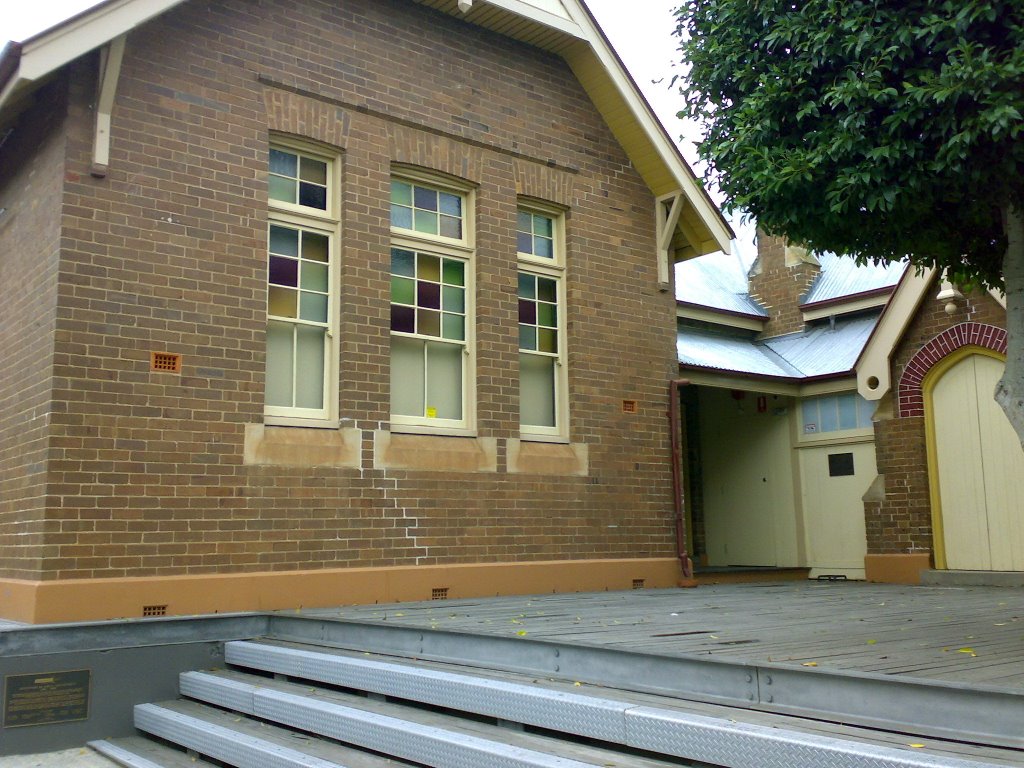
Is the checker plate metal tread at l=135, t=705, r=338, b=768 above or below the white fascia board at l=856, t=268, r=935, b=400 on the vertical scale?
below

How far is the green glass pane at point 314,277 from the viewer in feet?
31.9

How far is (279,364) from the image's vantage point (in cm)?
948

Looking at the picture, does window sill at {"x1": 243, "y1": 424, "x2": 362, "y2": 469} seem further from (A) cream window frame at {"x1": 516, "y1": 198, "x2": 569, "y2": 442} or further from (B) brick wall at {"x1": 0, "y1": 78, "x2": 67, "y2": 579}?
(A) cream window frame at {"x1": 516, "y1": 198, "x2": 569, "y2": 442}

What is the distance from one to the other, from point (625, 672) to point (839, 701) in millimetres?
1233

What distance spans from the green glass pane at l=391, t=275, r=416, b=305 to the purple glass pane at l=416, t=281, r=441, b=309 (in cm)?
6

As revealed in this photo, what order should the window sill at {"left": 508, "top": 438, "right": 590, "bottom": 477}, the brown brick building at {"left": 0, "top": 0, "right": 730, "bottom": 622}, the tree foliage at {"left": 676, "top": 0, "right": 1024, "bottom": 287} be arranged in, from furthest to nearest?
the window sill at {"left": 508, "top": 438, "right": 590, "bottom": 477} → the brown brick building at {"left": 0, "top": 0, "right": 730, "bottom": 622} → the tree foliage at {"left": 676, "top": 0, "right": 1024, "bottom": 287}

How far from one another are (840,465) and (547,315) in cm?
568

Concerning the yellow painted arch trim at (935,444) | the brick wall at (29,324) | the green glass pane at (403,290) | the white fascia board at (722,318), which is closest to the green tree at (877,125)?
the green glass pane at (403,290)

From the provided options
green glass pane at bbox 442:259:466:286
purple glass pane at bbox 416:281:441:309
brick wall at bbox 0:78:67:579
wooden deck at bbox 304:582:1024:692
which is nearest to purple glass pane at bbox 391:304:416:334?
purple glass pane at bbox 416:281:441:309

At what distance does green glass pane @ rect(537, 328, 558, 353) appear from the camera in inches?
451

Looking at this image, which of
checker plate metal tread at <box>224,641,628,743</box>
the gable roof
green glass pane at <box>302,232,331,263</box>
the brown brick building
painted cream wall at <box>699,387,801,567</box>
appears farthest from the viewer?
painted cream wall at <box>699,387,801,567</box>

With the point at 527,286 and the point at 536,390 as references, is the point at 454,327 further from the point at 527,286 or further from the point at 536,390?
the point at 536,390

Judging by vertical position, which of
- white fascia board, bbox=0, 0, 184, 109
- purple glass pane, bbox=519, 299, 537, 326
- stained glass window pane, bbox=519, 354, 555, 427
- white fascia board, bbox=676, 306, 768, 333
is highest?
white fascia board, bbox=0, 0, 184, 109

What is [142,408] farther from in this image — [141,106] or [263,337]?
[141,106]
